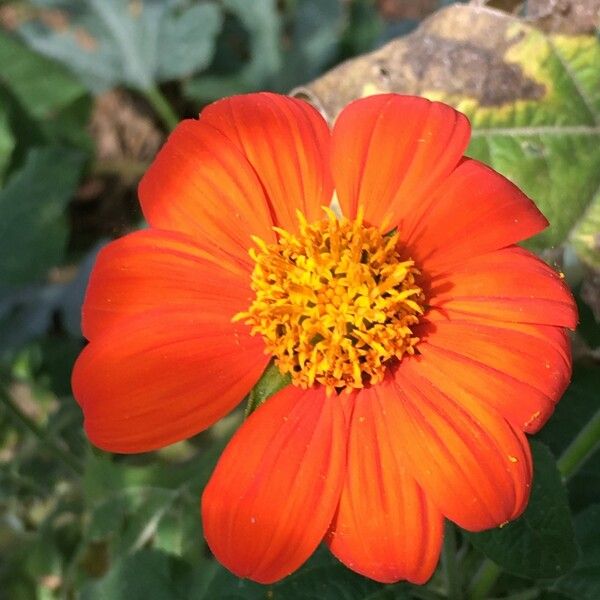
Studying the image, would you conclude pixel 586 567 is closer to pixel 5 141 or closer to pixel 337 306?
pixel 337 306

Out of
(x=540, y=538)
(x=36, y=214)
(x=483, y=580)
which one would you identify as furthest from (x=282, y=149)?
(x=36, y=214)

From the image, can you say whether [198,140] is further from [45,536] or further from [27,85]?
[27,85]

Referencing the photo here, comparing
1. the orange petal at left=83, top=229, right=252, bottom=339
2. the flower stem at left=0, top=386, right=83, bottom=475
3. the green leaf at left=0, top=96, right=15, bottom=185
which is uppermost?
the orange petal at left=83, top=229, right=252, bottom=339

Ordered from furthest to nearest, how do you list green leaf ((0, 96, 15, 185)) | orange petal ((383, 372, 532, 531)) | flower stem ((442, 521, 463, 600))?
1. green leaf ((0, 96, 15, 185))
2. flower stem ((442, 521, 463, 600))
3. orange petal ((383, 372, 532, 531))

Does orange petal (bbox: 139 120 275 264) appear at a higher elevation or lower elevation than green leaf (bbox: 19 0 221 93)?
higher

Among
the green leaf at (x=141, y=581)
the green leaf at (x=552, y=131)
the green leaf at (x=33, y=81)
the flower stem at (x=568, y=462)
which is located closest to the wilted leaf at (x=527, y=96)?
the green leaf at (x=552, y=131)

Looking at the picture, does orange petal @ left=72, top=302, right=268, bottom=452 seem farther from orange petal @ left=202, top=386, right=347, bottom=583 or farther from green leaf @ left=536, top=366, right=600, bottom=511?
green leaf @ left=536, top=366, right=600, bottom=511

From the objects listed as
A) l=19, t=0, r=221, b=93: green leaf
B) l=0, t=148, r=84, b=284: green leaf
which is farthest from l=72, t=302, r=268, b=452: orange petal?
l=19, t=0, r=221, b=93: green leaf

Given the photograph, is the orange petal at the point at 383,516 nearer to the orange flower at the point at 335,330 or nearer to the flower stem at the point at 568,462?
the orange flower at the point at 335,330
